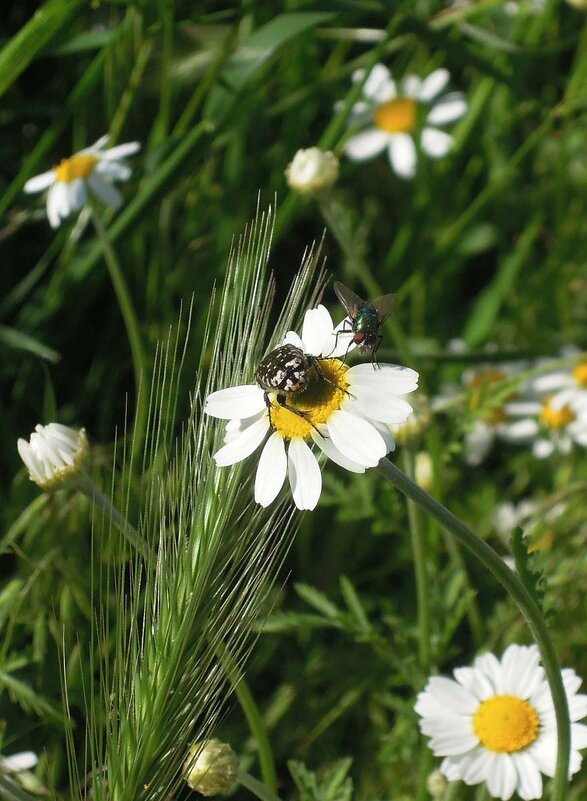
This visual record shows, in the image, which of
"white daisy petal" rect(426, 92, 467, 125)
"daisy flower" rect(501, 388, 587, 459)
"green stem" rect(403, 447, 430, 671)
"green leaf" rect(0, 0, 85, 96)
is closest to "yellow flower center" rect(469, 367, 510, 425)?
"daisy flower" rect(501, 388, 587, 459)

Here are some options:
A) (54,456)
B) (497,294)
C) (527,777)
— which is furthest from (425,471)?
(497,294)

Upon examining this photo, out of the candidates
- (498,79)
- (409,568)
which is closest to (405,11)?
(498,79)

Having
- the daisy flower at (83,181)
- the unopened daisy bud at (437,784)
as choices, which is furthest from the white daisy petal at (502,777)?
the daisy flower at (83,181)

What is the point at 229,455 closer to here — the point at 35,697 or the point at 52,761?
the point at 35,697

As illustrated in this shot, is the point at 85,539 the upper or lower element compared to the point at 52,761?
upper

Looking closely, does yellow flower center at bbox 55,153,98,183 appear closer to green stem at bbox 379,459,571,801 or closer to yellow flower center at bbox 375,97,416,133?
yellow flower center at bbox 375,97,416,133

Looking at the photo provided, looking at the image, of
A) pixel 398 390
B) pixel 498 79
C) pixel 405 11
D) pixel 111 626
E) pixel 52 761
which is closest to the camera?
pixel 398 390
